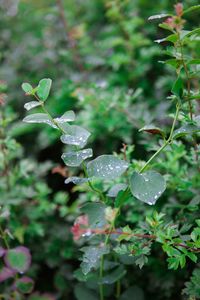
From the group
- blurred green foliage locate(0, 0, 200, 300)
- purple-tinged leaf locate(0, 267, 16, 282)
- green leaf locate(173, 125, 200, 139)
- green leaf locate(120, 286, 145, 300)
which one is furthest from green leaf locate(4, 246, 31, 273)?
green leaf locate(173, 125, 200, 139)

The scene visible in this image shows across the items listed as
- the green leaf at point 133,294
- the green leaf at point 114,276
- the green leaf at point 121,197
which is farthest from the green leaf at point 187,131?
the green leaf at point 133,294

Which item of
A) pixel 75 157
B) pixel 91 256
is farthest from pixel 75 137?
pixel 91 256

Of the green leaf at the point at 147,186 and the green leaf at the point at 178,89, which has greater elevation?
the green leaf at the point at 178,89

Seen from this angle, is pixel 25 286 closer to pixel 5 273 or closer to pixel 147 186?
pixel 5 273

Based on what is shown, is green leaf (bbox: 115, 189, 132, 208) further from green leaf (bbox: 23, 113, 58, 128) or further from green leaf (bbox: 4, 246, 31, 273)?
green leaf (bbox: 4, 246, 31, 273)

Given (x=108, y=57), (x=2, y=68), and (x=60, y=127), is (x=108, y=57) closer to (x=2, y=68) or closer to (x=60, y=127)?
(x=2, y=68)

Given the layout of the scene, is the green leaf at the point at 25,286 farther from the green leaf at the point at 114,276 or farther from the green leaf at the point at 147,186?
the green leaf at the point at 147,186

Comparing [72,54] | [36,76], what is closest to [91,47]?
[72,54]
